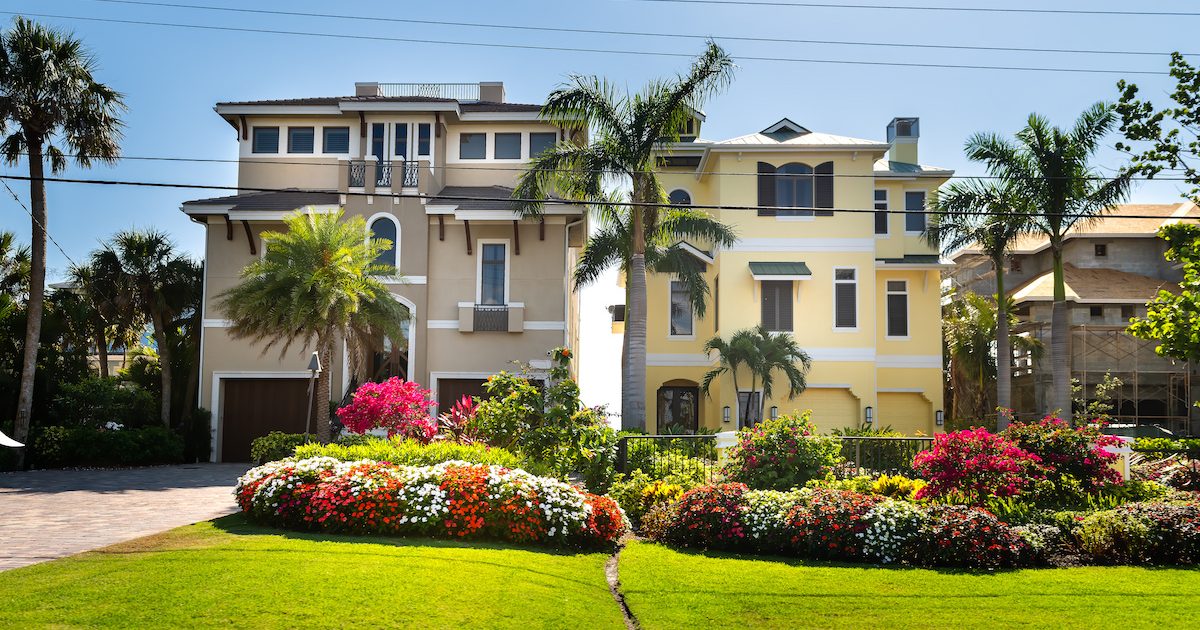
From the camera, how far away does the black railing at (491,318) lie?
98.2 feet

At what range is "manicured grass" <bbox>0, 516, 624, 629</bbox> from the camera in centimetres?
829

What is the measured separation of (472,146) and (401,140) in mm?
2288

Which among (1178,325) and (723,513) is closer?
(723,513)

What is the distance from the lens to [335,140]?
103ft

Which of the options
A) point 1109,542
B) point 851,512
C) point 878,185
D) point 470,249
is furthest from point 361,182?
point 1109,542

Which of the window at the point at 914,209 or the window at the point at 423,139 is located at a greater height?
the window at the point at 423,139

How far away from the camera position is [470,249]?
30375 millimetres

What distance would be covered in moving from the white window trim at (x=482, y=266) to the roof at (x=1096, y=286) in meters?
20.8

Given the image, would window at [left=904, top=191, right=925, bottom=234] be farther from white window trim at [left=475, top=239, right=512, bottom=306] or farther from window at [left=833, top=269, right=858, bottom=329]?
white window trim at [left=475, top=239, right=512, bottom=306]

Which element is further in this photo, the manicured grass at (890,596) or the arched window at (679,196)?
the arched window at (679,196)

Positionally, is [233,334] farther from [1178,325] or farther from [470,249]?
[1178,325]

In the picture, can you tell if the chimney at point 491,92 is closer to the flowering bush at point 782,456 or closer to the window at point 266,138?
the window at point 266,138

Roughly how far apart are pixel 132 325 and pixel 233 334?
9716 millimetres

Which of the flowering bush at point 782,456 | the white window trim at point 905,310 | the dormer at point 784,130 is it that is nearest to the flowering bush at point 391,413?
the flowering bush at point 782,456
